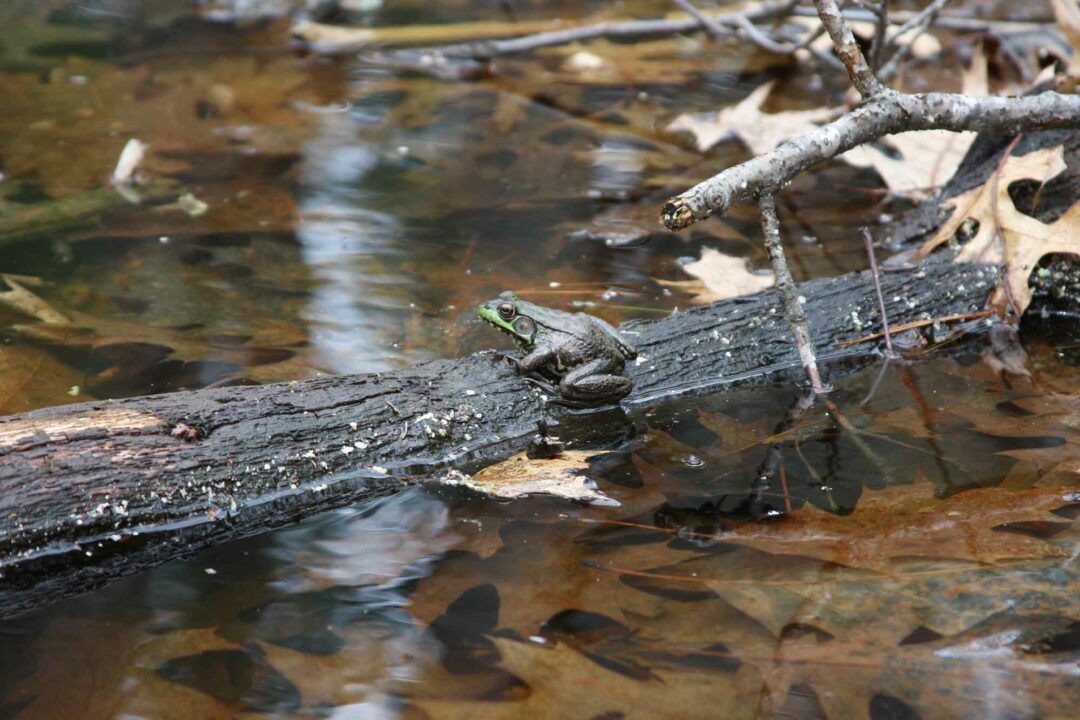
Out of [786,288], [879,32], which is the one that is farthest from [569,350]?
[879,32]

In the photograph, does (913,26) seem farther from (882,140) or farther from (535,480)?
(535,480)

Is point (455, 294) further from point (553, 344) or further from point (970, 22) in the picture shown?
point (970, 22)

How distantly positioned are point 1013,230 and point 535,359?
8.66 ft

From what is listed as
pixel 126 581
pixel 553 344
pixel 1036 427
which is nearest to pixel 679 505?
pixel 553 344

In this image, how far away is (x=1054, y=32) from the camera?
9.26m

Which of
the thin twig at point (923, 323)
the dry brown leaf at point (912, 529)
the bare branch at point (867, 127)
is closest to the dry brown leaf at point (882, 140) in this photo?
the bare branch at point (867, 127)

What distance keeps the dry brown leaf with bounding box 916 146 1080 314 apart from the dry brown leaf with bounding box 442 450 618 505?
2.48 meters

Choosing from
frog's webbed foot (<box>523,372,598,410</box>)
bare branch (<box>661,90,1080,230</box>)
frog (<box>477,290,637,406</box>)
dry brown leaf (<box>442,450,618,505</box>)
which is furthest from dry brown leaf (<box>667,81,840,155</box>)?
dry brown leaf (<box>442,450,618,505</box>)

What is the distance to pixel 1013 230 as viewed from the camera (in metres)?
5.07

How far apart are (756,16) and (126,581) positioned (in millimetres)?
7869

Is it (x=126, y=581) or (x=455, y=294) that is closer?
(x=126, y=581)

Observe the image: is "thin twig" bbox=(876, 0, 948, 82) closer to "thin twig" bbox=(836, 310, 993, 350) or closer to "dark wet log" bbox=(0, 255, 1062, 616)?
"thin twig" bbox=(836, 310, 993, 350)

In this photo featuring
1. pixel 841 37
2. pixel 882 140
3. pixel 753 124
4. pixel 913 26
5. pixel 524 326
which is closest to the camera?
pixel 841 37

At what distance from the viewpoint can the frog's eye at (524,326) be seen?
4.28m
